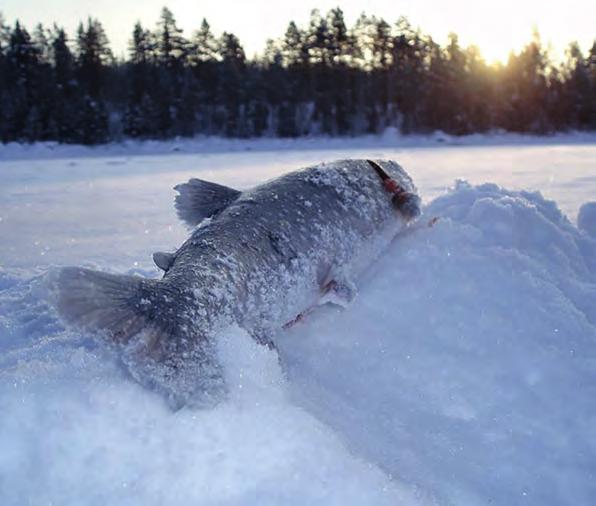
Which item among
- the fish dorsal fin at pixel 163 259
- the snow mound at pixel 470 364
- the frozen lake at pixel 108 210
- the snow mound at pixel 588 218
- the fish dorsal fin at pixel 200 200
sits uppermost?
the fish dorsal fin at pixel 200 200

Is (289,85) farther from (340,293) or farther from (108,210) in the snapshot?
(340,293)

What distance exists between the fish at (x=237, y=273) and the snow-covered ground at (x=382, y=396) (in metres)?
0.08

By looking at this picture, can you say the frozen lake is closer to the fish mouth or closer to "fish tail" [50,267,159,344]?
the fish mouth

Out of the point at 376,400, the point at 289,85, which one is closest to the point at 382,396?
the point at 376,400

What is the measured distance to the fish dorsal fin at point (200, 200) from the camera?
279 cm

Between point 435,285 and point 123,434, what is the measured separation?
1.70 metres

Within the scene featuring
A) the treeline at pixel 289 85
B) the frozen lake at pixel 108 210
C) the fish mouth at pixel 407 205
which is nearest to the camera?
the fish mouth at pixel 407 205

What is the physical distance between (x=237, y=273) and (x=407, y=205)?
59.7 inches

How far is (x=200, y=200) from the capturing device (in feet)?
9.34

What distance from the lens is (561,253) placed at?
3.11m

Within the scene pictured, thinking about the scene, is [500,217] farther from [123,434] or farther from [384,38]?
[384,38]

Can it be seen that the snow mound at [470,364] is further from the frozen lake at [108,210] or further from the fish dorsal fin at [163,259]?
the frozen lake at [108,210]

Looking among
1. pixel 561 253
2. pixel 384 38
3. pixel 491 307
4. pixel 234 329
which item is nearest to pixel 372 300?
pixel 491 307

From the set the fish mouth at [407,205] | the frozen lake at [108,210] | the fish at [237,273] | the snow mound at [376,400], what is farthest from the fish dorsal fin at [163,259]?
the frozen lake at [108,210]
